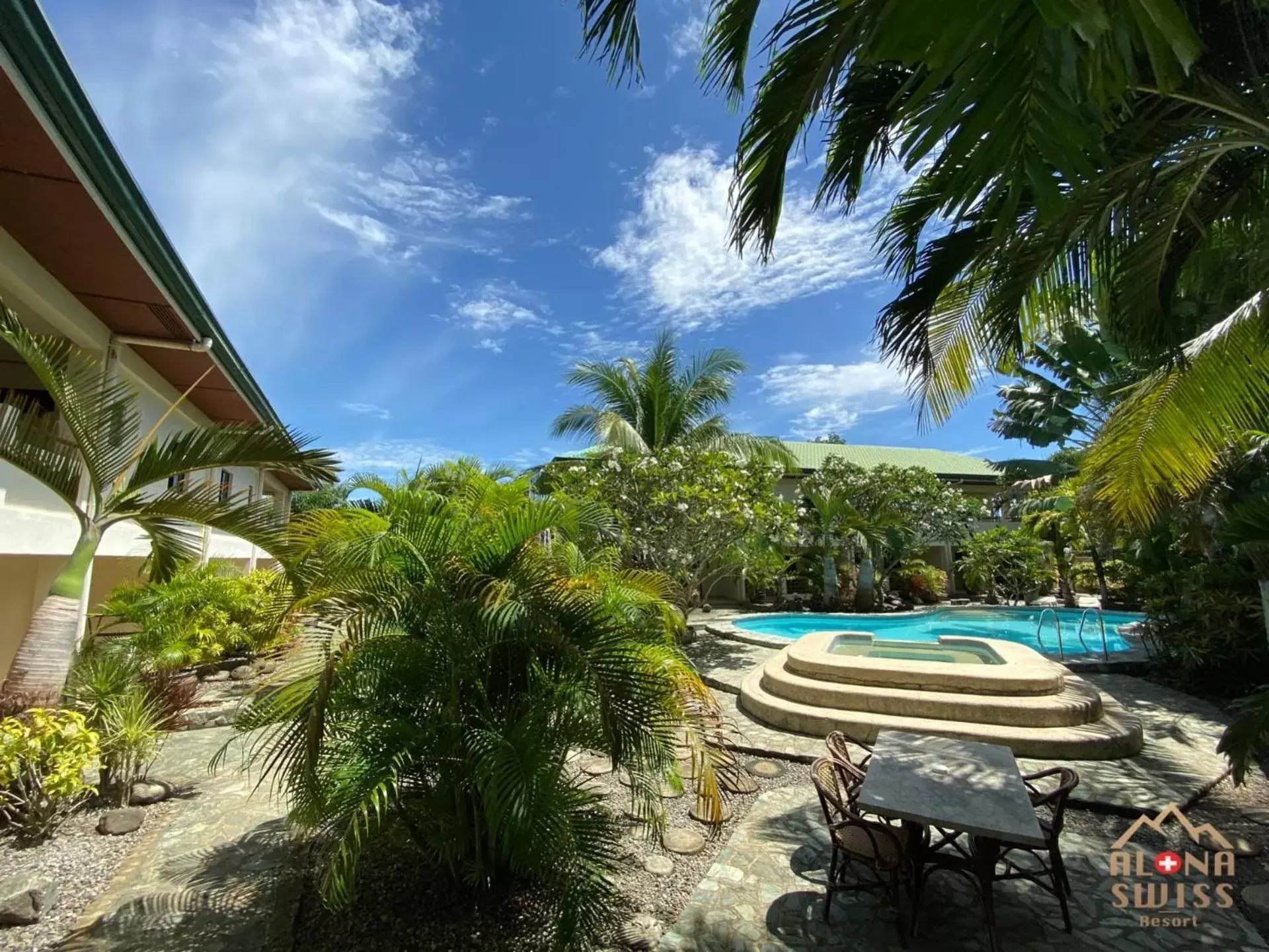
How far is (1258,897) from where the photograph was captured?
11.8 ft

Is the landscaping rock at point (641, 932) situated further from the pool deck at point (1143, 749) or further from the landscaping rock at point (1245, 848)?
the landscaping rock at point (1245, 848)

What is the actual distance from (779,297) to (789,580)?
1452 centimetres

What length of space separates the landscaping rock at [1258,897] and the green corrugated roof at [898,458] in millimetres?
20379

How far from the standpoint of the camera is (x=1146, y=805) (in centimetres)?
479

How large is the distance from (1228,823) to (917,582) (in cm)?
1804

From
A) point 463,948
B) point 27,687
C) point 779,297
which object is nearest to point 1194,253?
point 779,297

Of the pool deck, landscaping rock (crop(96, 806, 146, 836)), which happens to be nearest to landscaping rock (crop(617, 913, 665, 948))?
the pool deck

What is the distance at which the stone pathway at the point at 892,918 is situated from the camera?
127 inches

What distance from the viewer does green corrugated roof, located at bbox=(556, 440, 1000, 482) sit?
→ 2608 cm

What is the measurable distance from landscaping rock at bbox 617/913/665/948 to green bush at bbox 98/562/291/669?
5606mm

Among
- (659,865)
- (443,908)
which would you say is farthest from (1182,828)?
(443,908)

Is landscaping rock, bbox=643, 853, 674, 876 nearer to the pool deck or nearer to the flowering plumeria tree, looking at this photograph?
the pool deck

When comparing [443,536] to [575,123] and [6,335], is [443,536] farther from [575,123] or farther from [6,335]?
Answer: [575,123]

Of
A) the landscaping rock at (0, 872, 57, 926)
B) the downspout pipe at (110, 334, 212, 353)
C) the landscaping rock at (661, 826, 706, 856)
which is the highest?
the downspout pipe at (110, 334, 212, 353)
